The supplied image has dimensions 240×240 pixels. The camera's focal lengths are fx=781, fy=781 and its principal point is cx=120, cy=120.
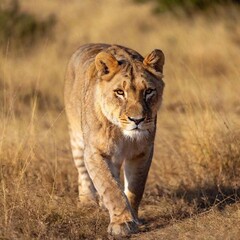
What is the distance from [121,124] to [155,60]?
591 millimetres

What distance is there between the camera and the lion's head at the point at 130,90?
494 centimetres

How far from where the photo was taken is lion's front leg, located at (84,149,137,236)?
4953mm

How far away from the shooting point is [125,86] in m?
5.04

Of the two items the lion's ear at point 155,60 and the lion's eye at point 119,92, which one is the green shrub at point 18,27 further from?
the lion's eye at point 119,92

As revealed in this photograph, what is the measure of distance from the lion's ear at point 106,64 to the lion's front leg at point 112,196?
0.54 m

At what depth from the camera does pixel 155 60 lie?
532 centimetres

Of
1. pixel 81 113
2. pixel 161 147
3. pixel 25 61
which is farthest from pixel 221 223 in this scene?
pixel 25 61

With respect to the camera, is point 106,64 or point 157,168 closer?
point 106,64

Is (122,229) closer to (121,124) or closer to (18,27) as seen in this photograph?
(121,124)

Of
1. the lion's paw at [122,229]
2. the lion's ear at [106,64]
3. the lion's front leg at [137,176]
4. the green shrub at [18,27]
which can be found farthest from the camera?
the green shrub at [18,27]

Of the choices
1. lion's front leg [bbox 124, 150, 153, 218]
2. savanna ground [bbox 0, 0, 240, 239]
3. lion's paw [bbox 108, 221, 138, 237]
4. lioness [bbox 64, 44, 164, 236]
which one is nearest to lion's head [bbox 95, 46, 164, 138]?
lioness [bbox 64, 44, 164, 236]

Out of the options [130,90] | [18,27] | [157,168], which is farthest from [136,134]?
[18,27]

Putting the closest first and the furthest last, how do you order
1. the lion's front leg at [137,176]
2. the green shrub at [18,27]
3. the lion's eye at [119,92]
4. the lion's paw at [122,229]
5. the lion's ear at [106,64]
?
the lion's paw at [122,229] < the lion's eye at [119,92] < the lion's ear at [106,64] < the lion's front leg at [137,176] < the green shrub at [18,27]

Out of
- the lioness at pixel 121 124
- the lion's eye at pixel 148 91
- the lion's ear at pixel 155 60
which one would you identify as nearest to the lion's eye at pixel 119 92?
the lioness at pixel 121 124
